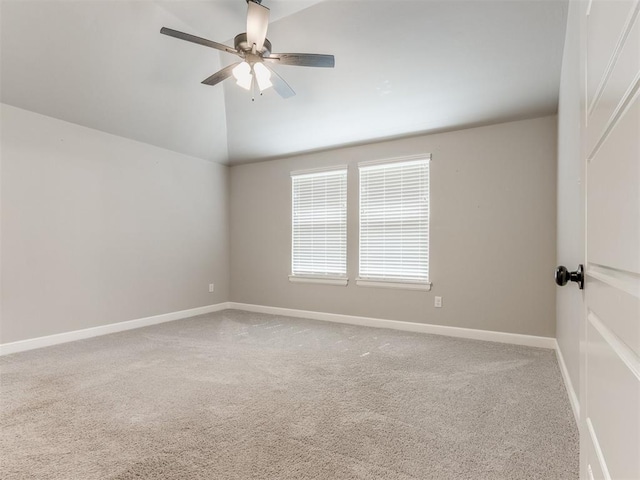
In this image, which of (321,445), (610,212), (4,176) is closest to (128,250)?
Result: (4,176)

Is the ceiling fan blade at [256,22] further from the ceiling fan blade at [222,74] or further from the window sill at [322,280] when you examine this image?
the window sill at [322,280]

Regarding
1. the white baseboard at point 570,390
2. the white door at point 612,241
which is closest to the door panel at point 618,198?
the white door at point 612,241

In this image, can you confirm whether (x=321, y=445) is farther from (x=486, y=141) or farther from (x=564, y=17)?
(x=486, y=141)

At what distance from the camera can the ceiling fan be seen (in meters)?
2.25

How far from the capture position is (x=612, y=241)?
659mm

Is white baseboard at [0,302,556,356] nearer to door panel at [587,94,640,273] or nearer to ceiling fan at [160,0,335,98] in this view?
door panel at [587,94,640,273]

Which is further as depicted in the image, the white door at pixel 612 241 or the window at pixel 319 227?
the window at pixel 319 227

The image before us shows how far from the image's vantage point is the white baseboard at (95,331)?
3469 millimetres

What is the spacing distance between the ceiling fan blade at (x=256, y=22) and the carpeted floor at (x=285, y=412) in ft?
8.04

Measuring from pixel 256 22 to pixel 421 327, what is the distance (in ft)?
11.7

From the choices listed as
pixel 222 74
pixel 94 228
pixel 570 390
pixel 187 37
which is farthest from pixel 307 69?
pixel 570 390

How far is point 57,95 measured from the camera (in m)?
3.48

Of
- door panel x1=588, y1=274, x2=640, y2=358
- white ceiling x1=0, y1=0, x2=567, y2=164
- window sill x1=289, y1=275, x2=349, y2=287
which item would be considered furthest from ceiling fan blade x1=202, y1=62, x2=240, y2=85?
window sill x1=289, y1=275, x2=349, y2=287

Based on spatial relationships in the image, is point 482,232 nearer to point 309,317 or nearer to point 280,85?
point 309,317
